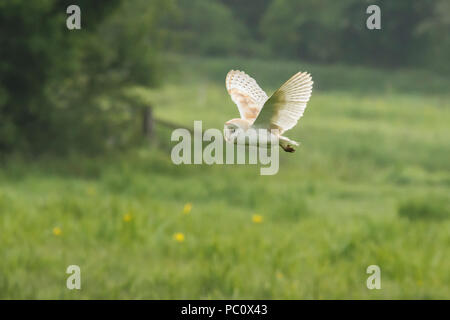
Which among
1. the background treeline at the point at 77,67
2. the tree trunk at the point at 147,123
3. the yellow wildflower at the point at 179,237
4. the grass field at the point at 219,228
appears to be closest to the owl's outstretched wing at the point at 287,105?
the grass field at the point at 219,228

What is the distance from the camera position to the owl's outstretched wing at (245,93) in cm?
92

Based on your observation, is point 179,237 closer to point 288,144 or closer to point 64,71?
point 64,71

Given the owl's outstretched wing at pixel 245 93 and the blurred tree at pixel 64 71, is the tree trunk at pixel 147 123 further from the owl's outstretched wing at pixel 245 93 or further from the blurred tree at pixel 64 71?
the owl's outstretched wing at pixel 245 93

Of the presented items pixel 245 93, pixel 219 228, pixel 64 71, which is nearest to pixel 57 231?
pixel 219 228

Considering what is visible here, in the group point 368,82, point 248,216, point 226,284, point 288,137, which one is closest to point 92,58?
point 248,216

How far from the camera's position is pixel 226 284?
6.97 metres

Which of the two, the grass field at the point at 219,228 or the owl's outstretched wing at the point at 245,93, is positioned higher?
the grass field at the point at 219,228

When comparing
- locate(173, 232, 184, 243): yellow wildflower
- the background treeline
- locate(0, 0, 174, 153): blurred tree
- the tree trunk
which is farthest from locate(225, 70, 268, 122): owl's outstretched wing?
the tree trunk

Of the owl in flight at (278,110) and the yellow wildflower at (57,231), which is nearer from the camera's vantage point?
the owl in flight at (278,110)

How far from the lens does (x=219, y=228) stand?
9.46 metres

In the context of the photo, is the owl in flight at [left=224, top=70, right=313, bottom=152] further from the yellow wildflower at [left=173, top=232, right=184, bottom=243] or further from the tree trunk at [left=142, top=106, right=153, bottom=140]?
the tree trunk at [left=142, top=106, right=153, bottom=140]

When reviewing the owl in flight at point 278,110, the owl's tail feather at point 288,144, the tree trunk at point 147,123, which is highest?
the tree trunk at point 147,123

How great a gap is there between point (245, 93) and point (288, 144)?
10 centimetres

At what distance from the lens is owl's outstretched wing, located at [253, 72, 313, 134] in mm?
874
